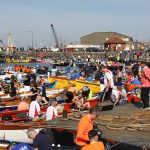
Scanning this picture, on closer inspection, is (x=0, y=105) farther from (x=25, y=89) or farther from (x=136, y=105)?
(x=136, y=105)

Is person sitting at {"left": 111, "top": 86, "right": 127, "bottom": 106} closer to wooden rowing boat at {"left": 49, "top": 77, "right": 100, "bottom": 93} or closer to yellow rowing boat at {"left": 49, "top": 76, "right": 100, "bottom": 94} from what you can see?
yellow rowing boat at {"left": 49, "top": 76, "right": 100, "bottom": 94}

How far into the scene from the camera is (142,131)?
997 cm

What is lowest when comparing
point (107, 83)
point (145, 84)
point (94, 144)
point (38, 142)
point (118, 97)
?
point (118, 97)

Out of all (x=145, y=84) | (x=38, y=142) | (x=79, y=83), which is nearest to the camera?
(x=38, y=142)

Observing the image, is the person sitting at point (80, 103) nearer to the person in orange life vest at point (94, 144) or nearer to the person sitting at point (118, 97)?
the person sitting at point (118, 97)

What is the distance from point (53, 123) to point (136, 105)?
11.9ft

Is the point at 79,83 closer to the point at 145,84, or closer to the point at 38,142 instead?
the point at 145,84

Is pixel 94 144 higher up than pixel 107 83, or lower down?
lower down

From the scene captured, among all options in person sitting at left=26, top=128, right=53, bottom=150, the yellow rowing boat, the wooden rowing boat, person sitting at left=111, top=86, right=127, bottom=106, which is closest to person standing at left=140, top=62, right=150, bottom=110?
person sitting at left=111, top=86, right=127, bottom=106

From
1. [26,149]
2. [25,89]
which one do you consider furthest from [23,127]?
[25,89]

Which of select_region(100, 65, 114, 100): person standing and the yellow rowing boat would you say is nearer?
select_region(100, 65, 114, 100): person standing

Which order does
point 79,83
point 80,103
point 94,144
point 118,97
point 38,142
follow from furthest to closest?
point 79,83
point 118,97
point 80,103
point 38,142
point 94,144

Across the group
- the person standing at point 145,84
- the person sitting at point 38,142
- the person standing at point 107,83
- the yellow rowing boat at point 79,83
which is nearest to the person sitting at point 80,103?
the person standing at point 107,83

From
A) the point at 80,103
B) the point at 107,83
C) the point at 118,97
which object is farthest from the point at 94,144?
the point at 118,97
